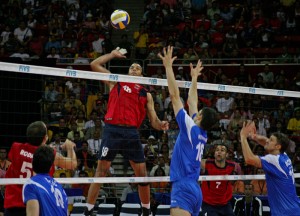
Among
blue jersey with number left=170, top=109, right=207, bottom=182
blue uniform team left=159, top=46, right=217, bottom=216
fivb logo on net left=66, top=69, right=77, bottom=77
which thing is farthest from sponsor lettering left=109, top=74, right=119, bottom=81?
blue jersey with number left=170, top=109, right=207, bottom=182

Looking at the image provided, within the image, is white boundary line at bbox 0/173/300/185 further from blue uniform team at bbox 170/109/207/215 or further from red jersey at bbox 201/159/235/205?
blue uniform team at bbox 170/109/207/215

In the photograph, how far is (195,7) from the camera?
26.5 metres

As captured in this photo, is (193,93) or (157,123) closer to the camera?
(193,93)

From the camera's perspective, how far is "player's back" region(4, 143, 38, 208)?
8391 mm

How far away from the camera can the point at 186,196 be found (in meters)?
8.81

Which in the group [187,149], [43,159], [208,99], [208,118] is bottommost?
[43,159]

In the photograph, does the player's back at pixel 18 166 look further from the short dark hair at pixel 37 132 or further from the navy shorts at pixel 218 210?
the navy shorts at pixel 218 210

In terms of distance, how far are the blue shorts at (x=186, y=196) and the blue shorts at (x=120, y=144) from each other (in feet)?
8.15

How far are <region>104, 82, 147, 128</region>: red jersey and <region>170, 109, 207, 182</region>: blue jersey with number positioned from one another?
2.45 metres

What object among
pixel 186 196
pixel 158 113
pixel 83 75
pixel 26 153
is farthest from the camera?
pixel 158 113

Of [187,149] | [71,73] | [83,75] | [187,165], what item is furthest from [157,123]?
[187,165]

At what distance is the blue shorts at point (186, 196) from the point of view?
28.9 feet

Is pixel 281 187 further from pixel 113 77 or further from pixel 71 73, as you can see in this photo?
pixel 71 73

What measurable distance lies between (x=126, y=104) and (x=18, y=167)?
3.15 m
